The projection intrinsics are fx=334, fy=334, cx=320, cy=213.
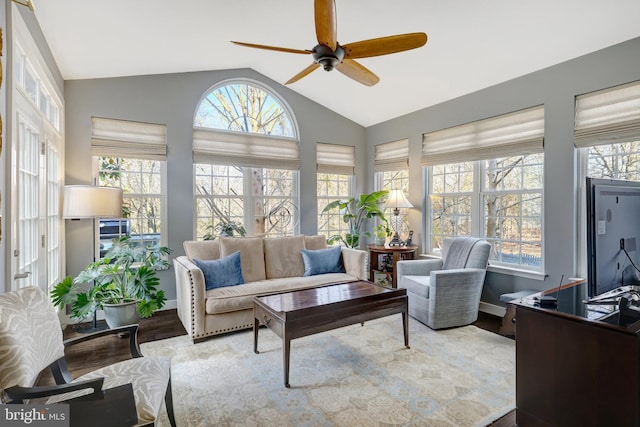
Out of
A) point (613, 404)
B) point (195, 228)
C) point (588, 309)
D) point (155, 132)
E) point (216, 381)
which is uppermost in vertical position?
point (155, 132)

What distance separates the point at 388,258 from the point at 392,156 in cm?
161

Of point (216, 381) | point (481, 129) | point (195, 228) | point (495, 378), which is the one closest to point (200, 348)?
point (216, 381)

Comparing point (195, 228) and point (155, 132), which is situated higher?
point (155, 132)

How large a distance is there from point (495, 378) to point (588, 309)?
3.34 feet

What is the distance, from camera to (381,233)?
5109 mm

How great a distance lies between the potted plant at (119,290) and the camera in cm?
316

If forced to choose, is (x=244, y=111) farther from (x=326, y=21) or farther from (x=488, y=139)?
(x=488, y=139)

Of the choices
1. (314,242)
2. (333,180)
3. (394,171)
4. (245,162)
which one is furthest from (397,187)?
(245,162)

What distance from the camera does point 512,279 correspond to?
3824mm

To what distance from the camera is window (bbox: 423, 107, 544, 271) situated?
3.69 metres

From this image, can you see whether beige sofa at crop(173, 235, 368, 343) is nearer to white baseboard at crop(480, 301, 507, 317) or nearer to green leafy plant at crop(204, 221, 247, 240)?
green leafy plant at crop(204, 221, 247, 240)

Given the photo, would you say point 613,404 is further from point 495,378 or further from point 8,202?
point 8,202

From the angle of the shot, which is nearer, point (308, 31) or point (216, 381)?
point (216, 381)

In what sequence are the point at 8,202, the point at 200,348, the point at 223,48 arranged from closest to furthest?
the point at 8,202 → the point at 200,348 → the point at 223,48
